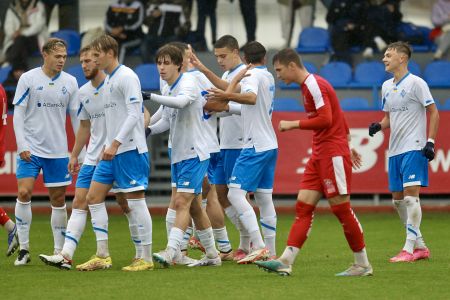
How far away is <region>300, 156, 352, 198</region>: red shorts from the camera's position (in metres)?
10.0

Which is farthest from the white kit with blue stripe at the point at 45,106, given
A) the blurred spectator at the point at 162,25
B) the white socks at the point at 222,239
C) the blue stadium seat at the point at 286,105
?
the blurred spectator at the point at 162,25

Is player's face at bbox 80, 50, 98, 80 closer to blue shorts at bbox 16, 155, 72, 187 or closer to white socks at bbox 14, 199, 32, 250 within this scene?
blue shorts at bbox 16, 155, 72, 187

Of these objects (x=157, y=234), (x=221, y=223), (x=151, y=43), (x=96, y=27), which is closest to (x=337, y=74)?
(x=151, y=43)

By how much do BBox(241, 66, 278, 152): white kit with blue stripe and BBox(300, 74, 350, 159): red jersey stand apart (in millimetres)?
Answer: 1549

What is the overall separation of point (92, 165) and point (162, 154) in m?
8.79

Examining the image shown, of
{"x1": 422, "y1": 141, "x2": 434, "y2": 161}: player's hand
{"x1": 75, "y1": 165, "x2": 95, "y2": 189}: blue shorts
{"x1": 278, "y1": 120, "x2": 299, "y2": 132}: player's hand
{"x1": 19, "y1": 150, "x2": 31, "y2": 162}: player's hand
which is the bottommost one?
{"x1": 75, "y1": 165, "x2": 95, "y2": 189}: blue shorts

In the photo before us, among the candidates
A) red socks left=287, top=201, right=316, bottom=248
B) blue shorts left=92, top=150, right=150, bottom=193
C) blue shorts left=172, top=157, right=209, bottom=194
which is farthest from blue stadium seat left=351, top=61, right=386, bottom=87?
red socks left=287, top=201, right=316, bottom=248

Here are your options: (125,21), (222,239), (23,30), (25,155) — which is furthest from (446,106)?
(25,155)

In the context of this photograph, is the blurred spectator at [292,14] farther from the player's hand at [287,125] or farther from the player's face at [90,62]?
the player's hand at [287,125]

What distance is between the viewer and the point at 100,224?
11227mm

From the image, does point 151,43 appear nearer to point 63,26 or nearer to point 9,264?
point 63,26

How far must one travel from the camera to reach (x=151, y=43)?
73.6ft

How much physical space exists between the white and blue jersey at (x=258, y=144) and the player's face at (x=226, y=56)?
338 mm

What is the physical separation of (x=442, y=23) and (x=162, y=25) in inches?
225
